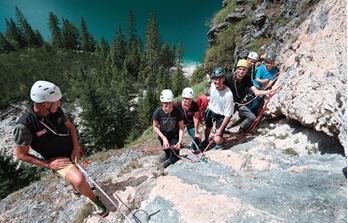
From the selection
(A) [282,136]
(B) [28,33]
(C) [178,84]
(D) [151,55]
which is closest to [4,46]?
(B) [28,33]

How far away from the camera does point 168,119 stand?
5.99m

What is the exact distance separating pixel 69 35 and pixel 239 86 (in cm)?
10569

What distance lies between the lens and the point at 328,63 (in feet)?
14.2

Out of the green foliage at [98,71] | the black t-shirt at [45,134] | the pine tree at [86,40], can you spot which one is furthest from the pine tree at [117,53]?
the black t-shirt at [45,134]

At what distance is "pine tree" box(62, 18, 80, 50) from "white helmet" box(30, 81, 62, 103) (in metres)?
105

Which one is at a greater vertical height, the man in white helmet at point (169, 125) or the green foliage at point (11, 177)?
the man in white helmet at point (169, 125)

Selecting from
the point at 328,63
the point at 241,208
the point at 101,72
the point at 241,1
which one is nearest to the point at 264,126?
the point at 328,63

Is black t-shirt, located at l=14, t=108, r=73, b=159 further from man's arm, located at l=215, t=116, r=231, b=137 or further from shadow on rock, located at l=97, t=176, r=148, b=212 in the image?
man's arm, located at l=215, t=116, r=231, b=137

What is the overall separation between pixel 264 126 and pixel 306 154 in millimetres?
1749

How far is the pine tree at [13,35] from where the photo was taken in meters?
94.3

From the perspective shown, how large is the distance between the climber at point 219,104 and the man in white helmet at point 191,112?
16.7 inches

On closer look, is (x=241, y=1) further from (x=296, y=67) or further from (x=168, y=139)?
(x=168, y=139)

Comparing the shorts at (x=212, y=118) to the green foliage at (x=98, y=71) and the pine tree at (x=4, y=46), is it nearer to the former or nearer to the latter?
the green foliage at (x=98, y=71)

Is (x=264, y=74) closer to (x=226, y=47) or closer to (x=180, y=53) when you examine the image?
(x=226, y=47)
